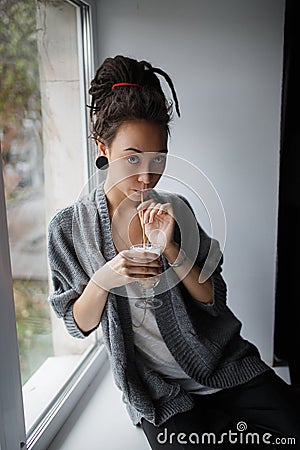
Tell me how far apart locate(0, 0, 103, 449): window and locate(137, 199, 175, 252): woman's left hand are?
0.91 feet

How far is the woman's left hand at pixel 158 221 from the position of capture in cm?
77

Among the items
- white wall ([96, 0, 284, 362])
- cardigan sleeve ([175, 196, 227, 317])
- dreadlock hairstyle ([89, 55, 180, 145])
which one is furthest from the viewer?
white wall ([96, 0, 284, 362])

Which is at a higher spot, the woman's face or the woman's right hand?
the woman's face

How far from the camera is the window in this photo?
2.94ft

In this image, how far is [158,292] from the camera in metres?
0.83

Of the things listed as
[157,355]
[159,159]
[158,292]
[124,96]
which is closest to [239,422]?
[157,355]

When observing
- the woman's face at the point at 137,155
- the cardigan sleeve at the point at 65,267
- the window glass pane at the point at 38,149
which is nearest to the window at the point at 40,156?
the window glass pane at the point at 38,149

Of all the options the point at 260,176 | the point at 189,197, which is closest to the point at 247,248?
the point at 260,176

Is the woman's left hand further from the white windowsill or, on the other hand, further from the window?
the white windowsill

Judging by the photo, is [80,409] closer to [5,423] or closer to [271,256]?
[5,423]

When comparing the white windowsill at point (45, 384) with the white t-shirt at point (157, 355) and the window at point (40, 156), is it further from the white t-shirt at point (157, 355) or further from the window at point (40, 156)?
the white t-shirt at point (157, 355)

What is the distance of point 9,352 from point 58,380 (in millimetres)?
364

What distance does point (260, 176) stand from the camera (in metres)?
1.12

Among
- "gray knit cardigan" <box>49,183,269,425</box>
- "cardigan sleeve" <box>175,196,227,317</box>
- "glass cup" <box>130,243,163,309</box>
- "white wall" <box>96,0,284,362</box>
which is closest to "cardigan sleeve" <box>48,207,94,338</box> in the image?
"gray knit cardigan" <box>49,183,269,425</box>
